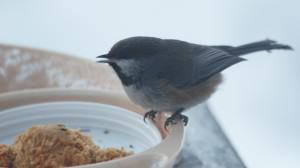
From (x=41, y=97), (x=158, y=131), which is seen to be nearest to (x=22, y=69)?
(x=41, y=97)

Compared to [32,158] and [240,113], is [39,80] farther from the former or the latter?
[240,113]

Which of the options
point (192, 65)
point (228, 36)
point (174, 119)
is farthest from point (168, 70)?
point (228, 36)

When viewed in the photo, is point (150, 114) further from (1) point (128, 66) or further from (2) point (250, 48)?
(2) point (250, 48)

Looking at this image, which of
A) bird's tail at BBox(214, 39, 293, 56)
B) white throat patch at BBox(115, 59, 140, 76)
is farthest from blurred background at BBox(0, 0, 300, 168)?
white throat patch at BBox(115, 59, 140, 76)

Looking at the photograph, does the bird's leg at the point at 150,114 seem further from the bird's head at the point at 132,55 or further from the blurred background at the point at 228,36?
the blurred background at the point at 228,36

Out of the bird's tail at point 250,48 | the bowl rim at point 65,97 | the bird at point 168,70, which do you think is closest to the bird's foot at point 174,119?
the bird at point 168,70

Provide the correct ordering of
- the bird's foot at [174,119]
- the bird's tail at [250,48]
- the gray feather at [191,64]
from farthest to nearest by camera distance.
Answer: the bird's tail at [250,48] → the gray feather at [191,64] → the bird's foot at [174,119]
